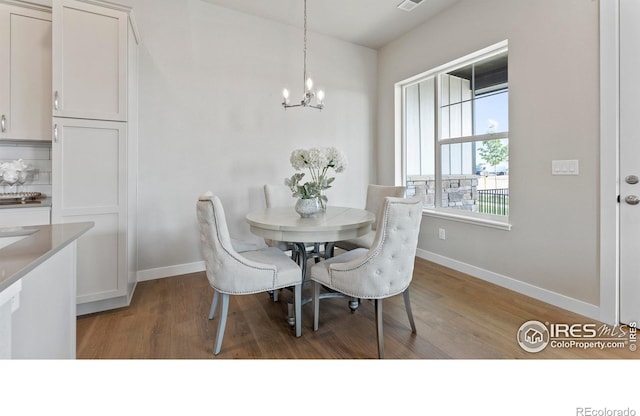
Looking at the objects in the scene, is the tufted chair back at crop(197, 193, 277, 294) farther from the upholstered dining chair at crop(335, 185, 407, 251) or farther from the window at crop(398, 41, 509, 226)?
the window at crop(398, 41, 509, 226)

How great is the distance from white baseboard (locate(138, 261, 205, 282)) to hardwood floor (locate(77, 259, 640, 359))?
0.26 meters

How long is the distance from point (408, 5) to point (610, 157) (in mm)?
2422

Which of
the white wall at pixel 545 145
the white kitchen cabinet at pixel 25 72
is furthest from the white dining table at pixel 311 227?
the white kitchen cabinet at pixel 25 72

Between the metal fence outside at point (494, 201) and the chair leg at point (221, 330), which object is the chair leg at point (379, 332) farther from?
the metal fence outside at point (494, 201)

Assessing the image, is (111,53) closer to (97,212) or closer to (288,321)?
(97,212)

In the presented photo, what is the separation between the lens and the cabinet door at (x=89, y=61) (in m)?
2.02

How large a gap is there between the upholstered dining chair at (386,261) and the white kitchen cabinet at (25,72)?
2660 millimetres

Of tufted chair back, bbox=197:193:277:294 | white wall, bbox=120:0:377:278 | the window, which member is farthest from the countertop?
the window

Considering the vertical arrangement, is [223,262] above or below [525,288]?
above

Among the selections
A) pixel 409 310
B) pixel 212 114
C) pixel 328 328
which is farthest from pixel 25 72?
pixel 409 310

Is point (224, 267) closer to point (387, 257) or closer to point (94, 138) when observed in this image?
point (387, 257)

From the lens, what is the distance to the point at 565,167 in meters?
2.22

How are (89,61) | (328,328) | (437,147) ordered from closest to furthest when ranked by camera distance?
(328,328)
(89,61)
(437,147)

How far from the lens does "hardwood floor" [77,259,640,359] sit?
1676 mm
